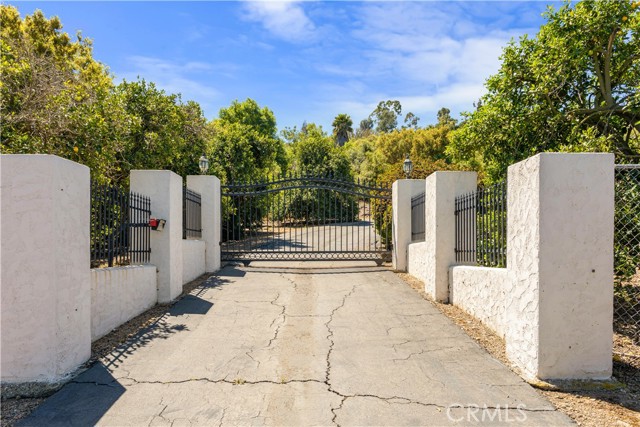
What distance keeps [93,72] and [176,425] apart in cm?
2026

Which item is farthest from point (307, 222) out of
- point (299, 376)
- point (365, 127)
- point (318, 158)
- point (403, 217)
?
point (365, 127)

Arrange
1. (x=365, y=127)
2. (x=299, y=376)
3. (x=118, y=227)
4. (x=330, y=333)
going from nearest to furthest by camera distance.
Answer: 1. (x=299, y=376)
2. (x=330, y=333)
3. (x=118, y=227)
4. (x=365, y=127)

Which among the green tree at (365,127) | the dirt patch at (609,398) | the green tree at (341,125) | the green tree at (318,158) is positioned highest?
the green tree at (365,127)

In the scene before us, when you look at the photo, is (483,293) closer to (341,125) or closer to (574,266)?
(574,266)

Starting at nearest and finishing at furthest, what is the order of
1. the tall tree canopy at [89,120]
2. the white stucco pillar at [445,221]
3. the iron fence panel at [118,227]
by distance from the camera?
the iron fence panel at [118,227] → the white stucco pillar at [445,221] → the tall tree canopy at [89,120]

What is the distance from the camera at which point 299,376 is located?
4320 millimetres

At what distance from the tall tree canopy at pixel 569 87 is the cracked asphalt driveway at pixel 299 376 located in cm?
399

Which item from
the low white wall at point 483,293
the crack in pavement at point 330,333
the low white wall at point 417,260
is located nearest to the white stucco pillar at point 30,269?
the crack in pavement at point 330,333

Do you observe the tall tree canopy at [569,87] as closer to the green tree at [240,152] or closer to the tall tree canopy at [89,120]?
the tall tree canopy at [89,120]

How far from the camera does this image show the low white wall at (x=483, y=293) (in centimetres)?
545

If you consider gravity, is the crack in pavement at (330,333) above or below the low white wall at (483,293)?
below

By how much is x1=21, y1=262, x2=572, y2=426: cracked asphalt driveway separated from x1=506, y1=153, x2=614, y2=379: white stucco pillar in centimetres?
62

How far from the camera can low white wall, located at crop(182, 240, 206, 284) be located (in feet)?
30.8

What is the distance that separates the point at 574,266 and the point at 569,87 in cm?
527
